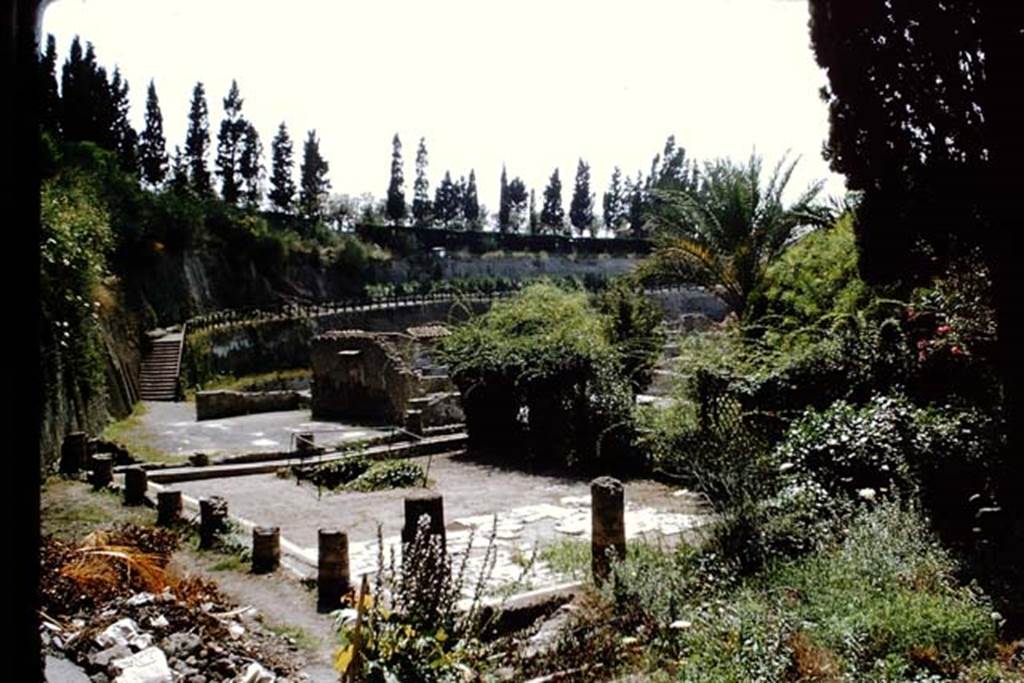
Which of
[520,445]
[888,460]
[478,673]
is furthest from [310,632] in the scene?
[520,445]

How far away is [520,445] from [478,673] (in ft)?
33.8

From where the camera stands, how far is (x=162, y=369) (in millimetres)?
28391

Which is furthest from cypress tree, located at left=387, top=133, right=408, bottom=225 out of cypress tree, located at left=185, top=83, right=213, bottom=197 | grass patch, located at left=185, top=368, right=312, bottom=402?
grass patch, located at left=185, top=368, right=312, bottom=402

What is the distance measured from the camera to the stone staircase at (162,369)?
27062 mm

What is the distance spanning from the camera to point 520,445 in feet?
47.9

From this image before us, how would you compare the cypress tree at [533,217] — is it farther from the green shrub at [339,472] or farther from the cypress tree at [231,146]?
the green shrub at [339,472]

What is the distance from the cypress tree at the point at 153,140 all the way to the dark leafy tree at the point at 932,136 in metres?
47.3

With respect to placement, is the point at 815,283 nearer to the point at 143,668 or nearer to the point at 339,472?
the point at 339,472

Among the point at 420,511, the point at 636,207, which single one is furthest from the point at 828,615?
the point at 636,207

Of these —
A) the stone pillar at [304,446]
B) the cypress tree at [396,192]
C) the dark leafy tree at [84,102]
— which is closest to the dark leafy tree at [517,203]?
the cypress tree at [396,192]

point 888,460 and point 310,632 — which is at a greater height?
point 888,460

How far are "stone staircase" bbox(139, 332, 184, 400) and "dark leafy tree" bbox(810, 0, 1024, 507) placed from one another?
24.9m

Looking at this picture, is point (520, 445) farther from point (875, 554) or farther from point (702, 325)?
point (702, 325)

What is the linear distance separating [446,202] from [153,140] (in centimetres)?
3349
